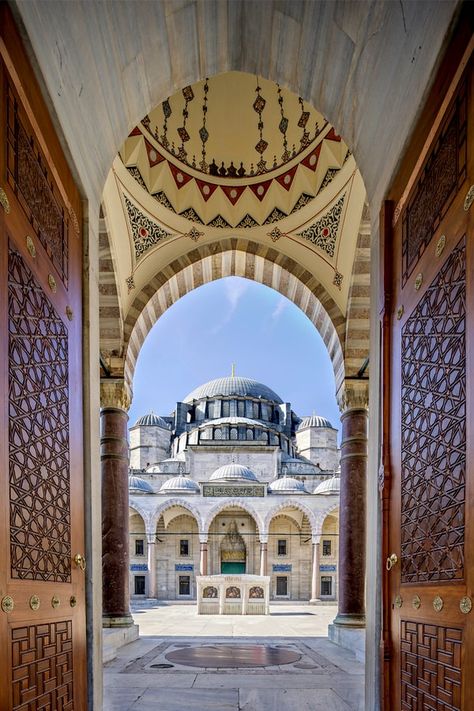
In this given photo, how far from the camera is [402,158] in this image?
2.80 metres

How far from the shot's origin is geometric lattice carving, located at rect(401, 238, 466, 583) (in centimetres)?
198

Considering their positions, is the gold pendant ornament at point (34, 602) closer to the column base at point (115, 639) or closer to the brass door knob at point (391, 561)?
the brass door knob at point (391, 561)

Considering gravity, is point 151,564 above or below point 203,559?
below

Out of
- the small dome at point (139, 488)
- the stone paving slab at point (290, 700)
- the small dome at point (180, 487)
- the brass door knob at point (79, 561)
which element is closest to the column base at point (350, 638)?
the stone paving slab at point (290, 700)

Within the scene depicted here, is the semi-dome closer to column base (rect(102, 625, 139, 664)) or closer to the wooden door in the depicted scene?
column base (rect(102, 625, 139, 664))

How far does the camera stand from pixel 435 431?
7.27 feet

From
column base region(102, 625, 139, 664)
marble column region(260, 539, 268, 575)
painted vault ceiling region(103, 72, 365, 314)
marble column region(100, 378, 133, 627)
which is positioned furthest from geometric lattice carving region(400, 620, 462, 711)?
marble column region(260, 539, 268, 575)

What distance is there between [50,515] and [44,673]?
0.56 meters

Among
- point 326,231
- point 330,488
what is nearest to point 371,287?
point 326,231

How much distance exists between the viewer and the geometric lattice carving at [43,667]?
1.96m

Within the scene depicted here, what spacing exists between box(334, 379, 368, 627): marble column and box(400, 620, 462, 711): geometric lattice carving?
16.7 feet

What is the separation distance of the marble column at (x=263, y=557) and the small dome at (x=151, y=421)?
514 inches

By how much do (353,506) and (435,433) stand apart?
5586 mm

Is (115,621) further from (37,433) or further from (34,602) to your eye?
(37,433)
